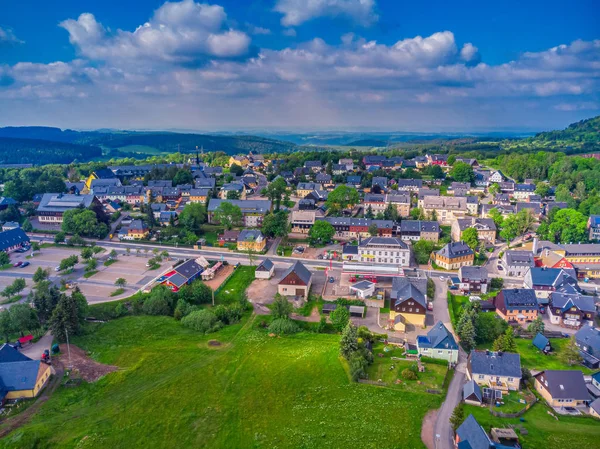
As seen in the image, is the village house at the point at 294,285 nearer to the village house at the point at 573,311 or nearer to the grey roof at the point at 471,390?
the grey roof at the point at 471,390

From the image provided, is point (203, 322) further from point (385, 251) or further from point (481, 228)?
point (481, 228)

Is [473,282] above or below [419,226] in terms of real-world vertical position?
below

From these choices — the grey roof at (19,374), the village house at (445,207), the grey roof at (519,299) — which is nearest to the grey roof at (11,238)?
the grey roof at (19,374)

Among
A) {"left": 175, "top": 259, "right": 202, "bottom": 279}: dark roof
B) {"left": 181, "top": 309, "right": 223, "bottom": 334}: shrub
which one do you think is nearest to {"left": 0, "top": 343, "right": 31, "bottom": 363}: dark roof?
{"left": 181, "top": 309, "right": 223, "bottom": 334}: shrub

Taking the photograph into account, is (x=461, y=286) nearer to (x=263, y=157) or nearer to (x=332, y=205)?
(x=332, y=205)

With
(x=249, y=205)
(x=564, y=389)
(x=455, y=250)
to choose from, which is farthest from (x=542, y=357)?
(x=249, y=205)

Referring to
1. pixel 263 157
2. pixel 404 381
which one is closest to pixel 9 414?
pixel 404 381
